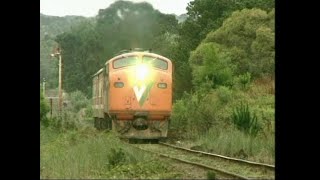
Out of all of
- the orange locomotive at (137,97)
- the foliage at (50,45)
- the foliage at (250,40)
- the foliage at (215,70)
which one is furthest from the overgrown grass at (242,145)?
the foliage at (50,45)

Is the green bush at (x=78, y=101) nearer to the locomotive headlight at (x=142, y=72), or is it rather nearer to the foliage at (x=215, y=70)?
the foliage at (x=215, y=70)

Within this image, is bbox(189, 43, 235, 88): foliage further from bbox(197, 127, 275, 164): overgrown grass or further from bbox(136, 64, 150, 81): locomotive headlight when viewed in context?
bbox(197, 127, 275, 164): overgrown grass

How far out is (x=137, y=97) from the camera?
18906mm

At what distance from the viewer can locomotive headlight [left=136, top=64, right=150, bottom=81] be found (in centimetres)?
1922

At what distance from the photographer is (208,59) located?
2808 centimetres

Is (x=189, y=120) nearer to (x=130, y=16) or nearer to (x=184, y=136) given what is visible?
(x=184, y=136)

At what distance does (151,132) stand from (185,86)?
2144 cm

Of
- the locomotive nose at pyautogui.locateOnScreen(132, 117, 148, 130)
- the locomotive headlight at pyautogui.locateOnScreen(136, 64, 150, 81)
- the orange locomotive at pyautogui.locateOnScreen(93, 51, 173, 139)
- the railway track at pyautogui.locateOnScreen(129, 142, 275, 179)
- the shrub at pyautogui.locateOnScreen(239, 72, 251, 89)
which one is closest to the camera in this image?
the railway track at pyautogui.locateOnScreen(129, 142, 275, 179)

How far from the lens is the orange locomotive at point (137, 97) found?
18.8 metres

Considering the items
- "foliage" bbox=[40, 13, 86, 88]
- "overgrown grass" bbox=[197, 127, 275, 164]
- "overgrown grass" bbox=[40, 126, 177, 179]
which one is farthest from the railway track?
"foliage" bbox=[40, 13, 86, 88]

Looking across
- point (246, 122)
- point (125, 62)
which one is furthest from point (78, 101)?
point (246, 122)

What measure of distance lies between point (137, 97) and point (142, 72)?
108 cm

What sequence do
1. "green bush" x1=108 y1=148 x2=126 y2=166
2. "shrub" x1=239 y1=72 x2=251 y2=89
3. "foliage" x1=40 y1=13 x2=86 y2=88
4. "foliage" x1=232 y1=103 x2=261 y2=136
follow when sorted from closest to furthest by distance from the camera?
"green bush" x1=108 y1=148 x2=126 y2=166
"foliage" x1=232 y1=103 x2=261 y2=136
"shrub" x1=239 y1=72 x2=251 y2=89
"foliage" x1=40 y1=13 x2=86 y2=88
